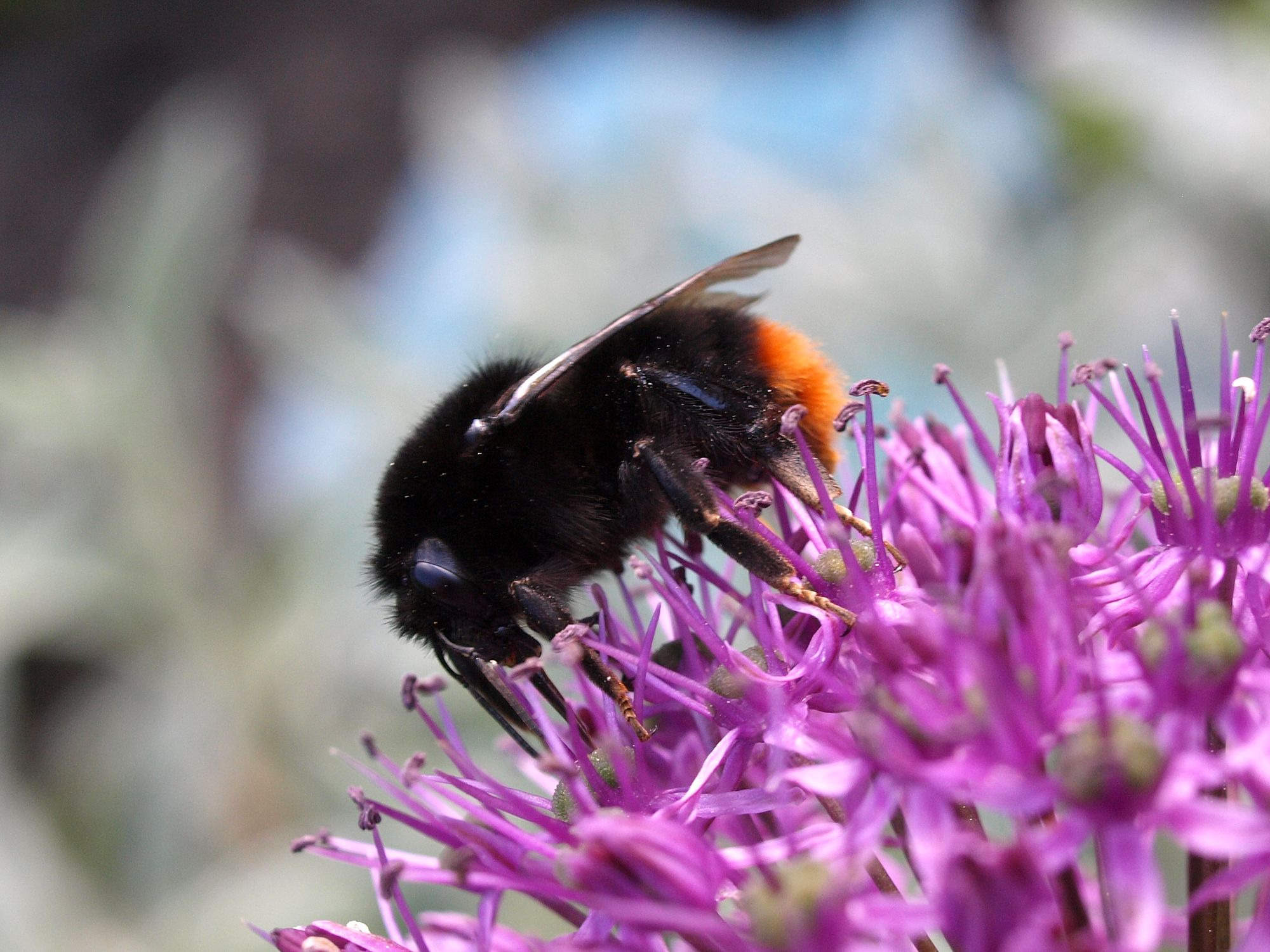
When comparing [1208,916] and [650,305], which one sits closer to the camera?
[1208,916]

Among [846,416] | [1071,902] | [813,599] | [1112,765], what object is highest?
[846,416]

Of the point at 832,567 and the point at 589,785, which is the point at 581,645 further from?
the point at 832,567

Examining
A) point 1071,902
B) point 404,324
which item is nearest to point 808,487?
point 1071,902

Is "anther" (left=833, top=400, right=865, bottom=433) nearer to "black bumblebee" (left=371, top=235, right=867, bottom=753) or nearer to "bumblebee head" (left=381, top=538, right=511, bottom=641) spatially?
"black bumblebee" (left=371, top=235, right=867, bottom=753)

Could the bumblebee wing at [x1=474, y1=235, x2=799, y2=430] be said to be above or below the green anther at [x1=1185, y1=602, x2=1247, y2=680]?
above

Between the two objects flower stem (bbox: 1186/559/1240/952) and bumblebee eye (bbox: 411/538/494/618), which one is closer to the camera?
flower stem (bbox: 1186/559/1240/952)

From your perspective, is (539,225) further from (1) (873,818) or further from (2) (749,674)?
(1) (873,818)

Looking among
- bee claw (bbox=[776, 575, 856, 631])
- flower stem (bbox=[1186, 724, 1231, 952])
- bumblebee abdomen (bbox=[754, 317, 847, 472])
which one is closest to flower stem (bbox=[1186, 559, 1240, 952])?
flower stem (bbox=[1186, 724, 1231, 952])
